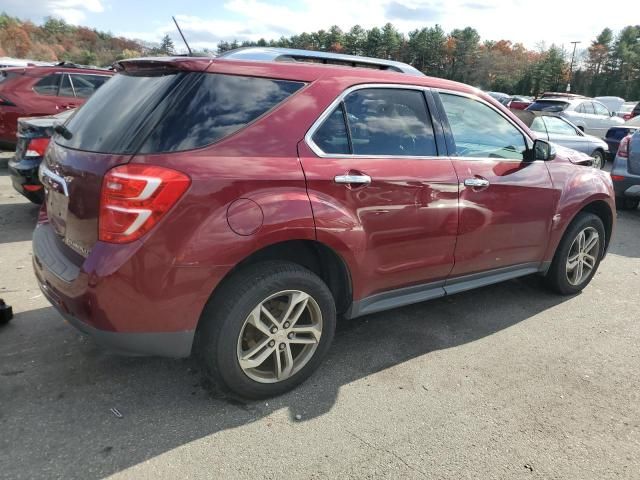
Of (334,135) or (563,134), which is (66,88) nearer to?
(334,135)

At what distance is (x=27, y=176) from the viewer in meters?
5.62

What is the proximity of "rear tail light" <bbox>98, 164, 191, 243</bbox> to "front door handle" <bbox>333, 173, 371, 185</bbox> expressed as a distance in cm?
89

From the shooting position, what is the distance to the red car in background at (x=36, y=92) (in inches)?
335

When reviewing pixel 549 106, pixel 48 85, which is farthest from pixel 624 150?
pixel 48 85

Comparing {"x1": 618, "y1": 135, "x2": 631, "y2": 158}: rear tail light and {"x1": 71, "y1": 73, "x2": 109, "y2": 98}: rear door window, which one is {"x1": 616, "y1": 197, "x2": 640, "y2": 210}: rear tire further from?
{"x1": 71, "y1": 73, "x2": 109, "y2": 98}: rear door window

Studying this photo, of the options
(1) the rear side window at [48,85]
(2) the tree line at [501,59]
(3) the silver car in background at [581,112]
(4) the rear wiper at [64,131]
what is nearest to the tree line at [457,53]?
(2) the tree line at [501,59]

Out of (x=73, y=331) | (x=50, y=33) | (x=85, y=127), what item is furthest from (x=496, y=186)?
(x=50, y=33)

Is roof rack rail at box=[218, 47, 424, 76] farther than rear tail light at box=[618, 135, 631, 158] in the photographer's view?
No

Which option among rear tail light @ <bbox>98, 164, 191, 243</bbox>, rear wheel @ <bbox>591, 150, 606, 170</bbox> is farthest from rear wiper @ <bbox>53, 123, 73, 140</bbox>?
rear wheel @ <bbox>591, 150, 606, 170</bbox>

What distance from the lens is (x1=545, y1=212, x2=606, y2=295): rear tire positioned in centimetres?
436

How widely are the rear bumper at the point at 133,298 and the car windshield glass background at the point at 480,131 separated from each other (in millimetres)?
2056

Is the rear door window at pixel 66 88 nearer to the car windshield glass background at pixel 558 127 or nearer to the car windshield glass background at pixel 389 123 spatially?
the car windshield glass background at pixel 389 123

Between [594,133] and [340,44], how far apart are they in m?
63.7

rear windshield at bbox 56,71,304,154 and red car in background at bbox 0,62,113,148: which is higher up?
rear windshield at bbox 56,71,304,154
